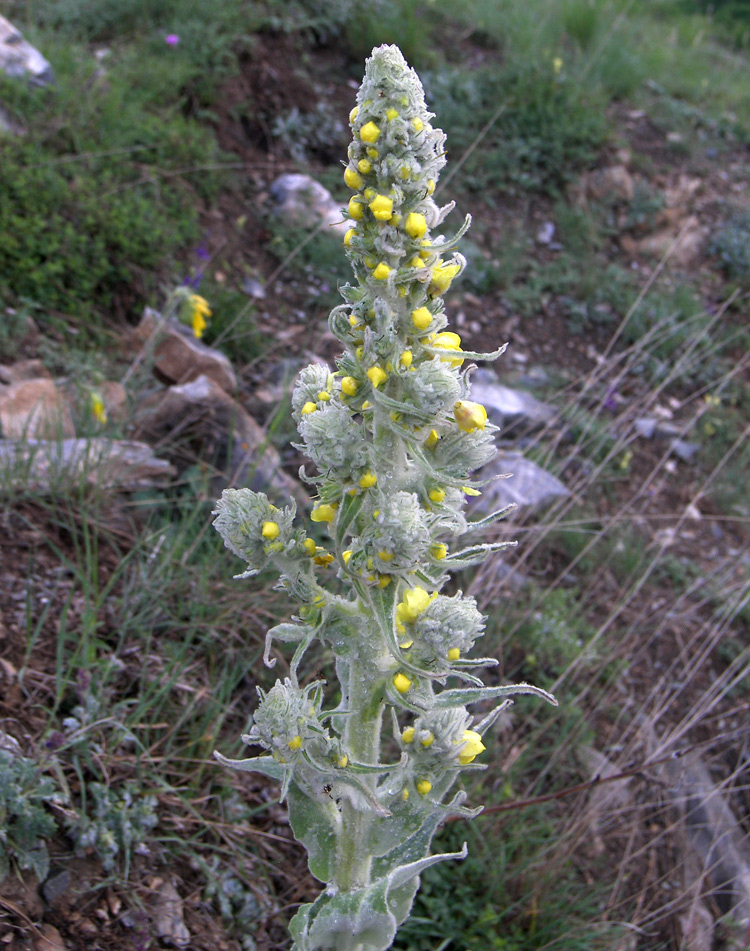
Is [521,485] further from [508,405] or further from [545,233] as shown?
[545,233]

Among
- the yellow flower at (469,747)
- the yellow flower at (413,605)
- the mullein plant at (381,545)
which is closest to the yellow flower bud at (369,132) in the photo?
the mullein plant at (381,545)

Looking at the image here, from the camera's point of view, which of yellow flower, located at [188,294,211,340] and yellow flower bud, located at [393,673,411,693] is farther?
yellow flower, located at [188,294,211,340]

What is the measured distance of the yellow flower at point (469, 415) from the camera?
1.50 meters

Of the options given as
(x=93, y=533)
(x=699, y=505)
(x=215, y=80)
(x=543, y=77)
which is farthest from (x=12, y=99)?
(x=699, y=505)

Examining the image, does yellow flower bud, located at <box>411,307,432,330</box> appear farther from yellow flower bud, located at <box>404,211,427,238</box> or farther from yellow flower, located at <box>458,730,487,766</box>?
yellow flower, located at <box>458,730,487,766</box>

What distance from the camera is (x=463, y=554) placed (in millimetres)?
1688

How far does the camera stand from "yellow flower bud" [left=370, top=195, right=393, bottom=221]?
1.39m

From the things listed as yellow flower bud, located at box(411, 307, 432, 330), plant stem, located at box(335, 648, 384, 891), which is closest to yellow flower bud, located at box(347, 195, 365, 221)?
yellow flower bud, located at box(411, 307, 432, 330)

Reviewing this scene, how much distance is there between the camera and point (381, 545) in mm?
1458

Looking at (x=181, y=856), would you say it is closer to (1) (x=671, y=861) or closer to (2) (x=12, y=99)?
(1) (x=671, y=861)

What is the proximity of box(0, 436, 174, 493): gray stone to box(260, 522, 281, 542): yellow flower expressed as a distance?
1427mm

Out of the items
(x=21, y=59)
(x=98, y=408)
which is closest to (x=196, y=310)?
(x=98, y=408)

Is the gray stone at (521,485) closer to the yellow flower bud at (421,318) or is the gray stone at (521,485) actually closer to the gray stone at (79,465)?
the gray stone at (79,465)

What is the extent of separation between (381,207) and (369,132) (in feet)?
0.47
